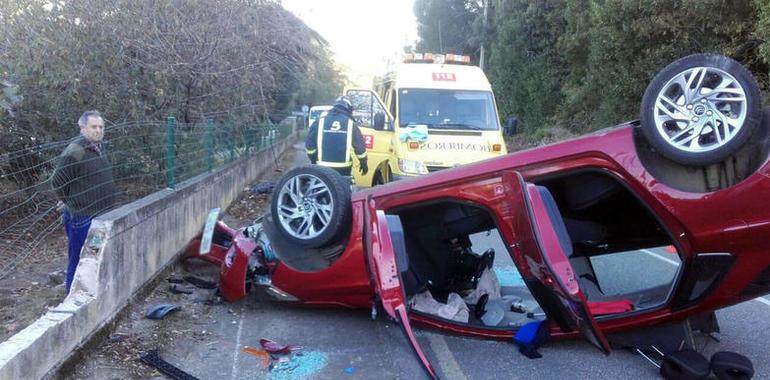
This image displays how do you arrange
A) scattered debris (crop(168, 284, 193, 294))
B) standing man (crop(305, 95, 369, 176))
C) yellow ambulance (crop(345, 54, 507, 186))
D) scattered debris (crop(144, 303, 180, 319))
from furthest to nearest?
yellow ambulance (crop(345, 54, 507, 186)), standing man (crop(305, 95, 369, 176)), scattered debris (crop(168, 284, 193, 294)), scattered debris (crop(144, 303, 180, 319))

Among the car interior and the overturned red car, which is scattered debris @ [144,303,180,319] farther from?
the car interior

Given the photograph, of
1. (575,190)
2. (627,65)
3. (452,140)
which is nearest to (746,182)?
(575,190)

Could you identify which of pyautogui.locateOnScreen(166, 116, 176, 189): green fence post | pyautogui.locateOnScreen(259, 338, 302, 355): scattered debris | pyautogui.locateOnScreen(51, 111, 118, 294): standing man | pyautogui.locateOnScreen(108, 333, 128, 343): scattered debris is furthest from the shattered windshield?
pyautogui.locateOnScreen(108, 333, 128, 343): scattered debris

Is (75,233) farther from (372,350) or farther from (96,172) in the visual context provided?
(372,350)

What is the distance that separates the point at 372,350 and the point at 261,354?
0.81 meters

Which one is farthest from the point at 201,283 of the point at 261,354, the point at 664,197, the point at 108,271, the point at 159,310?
the point at 664,197

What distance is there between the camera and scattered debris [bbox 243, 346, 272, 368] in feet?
15.4

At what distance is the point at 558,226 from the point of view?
13.9 feet

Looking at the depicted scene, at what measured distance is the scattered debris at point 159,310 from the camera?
211 inches

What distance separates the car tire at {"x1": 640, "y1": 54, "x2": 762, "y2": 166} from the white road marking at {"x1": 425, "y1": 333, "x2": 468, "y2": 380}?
1.98m

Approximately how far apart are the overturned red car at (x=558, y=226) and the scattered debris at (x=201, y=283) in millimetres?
577

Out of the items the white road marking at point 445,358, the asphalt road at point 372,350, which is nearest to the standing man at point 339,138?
the asphalt road at point 372,350

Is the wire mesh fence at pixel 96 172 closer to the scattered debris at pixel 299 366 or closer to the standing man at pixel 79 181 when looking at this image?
the standing man at pixel 79 181

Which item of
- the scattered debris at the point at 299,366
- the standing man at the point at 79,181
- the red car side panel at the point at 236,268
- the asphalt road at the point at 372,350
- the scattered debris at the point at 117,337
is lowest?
the asphalt road at the point at 372,350
